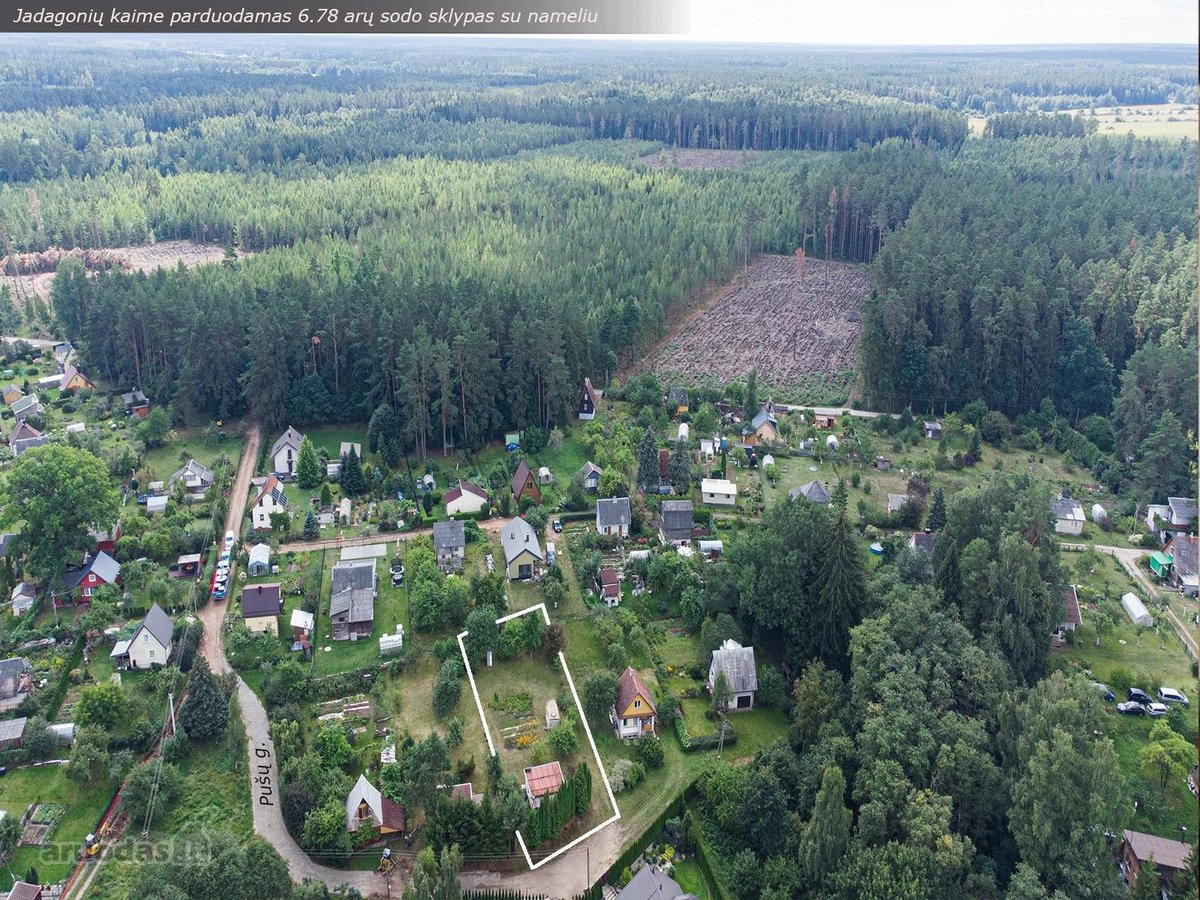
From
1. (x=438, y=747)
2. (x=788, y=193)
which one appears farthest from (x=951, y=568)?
(x=788, y=193)

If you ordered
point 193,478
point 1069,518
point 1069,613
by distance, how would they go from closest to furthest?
point 1069,613
point 1069,518
point 193,478

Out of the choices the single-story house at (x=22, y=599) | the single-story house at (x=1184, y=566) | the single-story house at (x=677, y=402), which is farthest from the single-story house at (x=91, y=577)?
the single-story house at (x=1184, y=566)

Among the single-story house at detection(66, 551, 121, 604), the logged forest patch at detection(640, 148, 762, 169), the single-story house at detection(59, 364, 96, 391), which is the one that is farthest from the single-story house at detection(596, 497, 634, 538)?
the logged forest patch at detection(640, 148, 762, 169)

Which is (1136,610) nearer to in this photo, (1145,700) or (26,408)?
(1145,700)

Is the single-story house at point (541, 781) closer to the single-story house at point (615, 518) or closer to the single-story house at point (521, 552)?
the single-story house at point (521, 552)

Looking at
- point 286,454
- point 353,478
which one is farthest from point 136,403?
point 353,478

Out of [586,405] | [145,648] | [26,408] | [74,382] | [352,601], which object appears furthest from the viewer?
[74,382]

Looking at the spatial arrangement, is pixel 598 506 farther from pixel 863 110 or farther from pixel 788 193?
pixel 863 110
